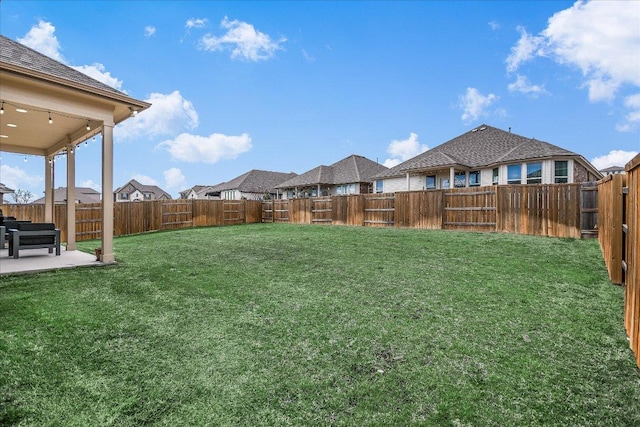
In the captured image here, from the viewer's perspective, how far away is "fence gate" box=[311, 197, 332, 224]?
60.5 feet

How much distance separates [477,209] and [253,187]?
3163 cm

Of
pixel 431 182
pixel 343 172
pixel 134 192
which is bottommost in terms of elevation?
pixel 431 182

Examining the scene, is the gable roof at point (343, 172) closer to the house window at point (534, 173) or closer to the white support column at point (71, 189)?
the house window at point (534, 173)

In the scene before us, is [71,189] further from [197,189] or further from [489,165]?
[197,189]

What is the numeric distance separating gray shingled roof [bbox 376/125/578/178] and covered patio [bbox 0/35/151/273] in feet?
53.3

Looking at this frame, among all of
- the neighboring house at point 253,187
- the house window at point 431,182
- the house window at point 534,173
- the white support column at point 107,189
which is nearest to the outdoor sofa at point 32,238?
the white support column at point 107,189

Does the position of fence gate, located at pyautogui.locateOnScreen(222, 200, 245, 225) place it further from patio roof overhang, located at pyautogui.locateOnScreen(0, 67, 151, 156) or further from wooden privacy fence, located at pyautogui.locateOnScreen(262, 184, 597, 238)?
patio roof overhang, located at pyautogui.locateOnScreen(0, 67, 151, 156)

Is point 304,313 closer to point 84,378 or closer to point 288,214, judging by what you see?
point 84,378

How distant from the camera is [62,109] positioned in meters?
6.29

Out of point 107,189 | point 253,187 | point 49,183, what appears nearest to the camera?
point 107,189

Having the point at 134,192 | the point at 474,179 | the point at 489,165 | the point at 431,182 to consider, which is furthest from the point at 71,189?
the point at 134,192

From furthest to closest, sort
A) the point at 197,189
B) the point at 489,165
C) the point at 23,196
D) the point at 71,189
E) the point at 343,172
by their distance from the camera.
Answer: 1. the point at 197,189
2. the point at 23,196
3. the point at 343,172
4. the point at 489,165
5. the point at 71,189

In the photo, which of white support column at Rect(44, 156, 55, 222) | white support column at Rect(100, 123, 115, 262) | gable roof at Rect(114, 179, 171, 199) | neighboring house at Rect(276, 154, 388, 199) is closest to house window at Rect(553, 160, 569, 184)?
neighboring house at Rect(276, 154, 388, 199)

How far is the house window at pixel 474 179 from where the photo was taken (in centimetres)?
1833
